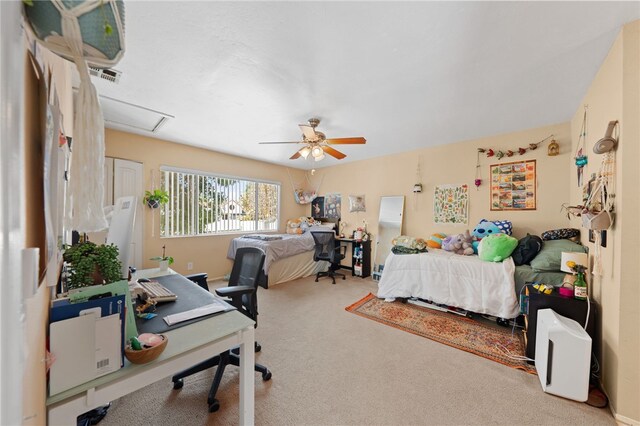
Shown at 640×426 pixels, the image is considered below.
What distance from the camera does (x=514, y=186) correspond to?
3369mm

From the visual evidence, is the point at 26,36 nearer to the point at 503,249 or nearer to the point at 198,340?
the point at 198,340

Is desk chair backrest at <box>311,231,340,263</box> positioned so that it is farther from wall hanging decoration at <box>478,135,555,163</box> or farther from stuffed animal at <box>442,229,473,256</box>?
wall hanging decoration at <box>478,135,555,163</box>

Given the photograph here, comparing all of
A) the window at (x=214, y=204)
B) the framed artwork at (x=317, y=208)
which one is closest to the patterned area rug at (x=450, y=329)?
the framed artwork at (x=317, y=208)

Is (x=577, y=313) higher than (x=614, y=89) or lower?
lower

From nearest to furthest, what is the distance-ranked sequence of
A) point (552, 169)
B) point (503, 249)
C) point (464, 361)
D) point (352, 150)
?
point (464, 361) < point (503, 249) < point (552, 169) < point (352, 150)

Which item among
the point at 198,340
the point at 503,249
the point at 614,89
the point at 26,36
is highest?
the point at 614,89

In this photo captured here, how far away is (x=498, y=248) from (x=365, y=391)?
88.8 inches

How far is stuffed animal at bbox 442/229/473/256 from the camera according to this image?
3.31 m

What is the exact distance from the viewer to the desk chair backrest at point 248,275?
197cm

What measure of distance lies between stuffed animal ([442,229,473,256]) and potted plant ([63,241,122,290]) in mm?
3634

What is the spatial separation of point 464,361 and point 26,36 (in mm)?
3019

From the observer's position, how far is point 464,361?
7.00 feet

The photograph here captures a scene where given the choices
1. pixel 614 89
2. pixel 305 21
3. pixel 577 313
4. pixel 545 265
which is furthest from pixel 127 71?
pixel 545 265

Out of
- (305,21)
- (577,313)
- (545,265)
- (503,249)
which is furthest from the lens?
(503,249)
